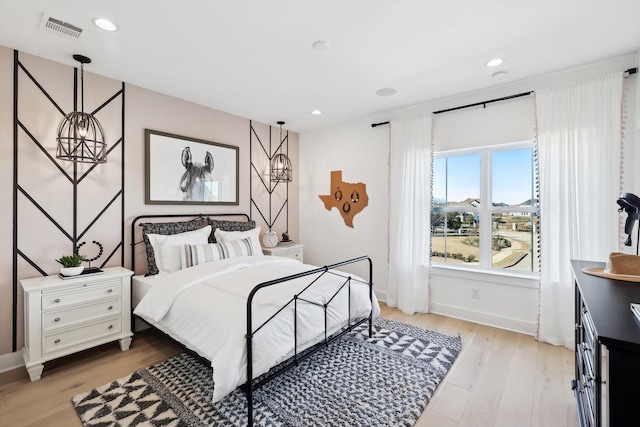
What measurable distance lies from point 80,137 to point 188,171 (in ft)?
3.67

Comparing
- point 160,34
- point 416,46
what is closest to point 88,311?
point 160,34

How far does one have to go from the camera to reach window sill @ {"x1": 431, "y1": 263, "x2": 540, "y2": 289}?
3.06m

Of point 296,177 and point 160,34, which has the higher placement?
point 160,34

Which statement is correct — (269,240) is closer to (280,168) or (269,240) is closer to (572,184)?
(280,168)

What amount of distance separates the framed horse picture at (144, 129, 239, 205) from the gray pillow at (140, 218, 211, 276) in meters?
0.28

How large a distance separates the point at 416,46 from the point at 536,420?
276cm

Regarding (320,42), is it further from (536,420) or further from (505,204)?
(536,420)

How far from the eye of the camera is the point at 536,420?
6.02 feet

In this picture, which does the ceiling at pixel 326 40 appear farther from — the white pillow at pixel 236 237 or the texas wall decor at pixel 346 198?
the white pillow at pixel 236 237

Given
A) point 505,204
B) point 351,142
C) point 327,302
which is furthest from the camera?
point 351,142

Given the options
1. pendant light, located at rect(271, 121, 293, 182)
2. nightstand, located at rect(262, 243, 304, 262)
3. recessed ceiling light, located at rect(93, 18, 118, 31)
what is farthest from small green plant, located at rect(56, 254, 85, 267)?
pendant light, located at rect(271, 121, 293, 182)

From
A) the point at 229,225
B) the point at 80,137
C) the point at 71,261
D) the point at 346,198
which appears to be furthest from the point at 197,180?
the point at 346,198

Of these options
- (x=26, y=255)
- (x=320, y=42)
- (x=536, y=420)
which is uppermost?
(x=320, y=42)

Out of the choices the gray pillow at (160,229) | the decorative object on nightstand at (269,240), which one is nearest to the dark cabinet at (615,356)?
the gray pillow at (160,229)
